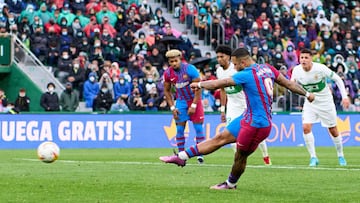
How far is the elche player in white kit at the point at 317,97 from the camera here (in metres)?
19.3

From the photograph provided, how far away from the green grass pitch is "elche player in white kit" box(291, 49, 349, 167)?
1.30 meters

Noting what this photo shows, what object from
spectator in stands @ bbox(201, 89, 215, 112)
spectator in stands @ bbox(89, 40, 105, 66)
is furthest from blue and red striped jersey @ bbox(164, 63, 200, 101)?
spectator in stands @ bbox(89, 40, 105, 66)

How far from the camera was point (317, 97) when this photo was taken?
19.9 metres

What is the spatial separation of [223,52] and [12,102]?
1419cm

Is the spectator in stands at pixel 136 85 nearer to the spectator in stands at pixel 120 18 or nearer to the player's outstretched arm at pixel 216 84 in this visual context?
the spectator in stands at pixel 120 18

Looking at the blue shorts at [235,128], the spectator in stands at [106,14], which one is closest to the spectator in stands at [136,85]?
the spectator in stands at [106,14]

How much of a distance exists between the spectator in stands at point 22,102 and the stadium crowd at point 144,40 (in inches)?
1.3

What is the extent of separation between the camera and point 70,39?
1308 inches

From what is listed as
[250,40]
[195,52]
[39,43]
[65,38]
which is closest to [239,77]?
[39,43]

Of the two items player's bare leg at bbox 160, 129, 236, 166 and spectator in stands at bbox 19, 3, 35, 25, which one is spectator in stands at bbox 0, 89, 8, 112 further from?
player's bare leg at bbox 160, 129, 236, 166

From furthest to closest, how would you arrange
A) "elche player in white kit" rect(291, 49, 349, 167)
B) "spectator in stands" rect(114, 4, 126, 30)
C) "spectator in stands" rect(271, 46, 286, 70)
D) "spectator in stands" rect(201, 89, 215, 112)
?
1. "spectator in stands" rect(271, 46, 286, 70)
2. "spectator in stands" rect(114, 4, 126, 30)
3. "spectator in stands" rect(201, 89, 215, 112)
4. "elche player in white kit" rect(291, 49, 349, 167)

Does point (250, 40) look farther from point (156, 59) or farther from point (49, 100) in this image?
point (49, 100)

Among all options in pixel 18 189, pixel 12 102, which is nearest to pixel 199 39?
pixel 12 102

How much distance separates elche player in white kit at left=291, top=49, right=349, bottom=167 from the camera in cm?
1933
